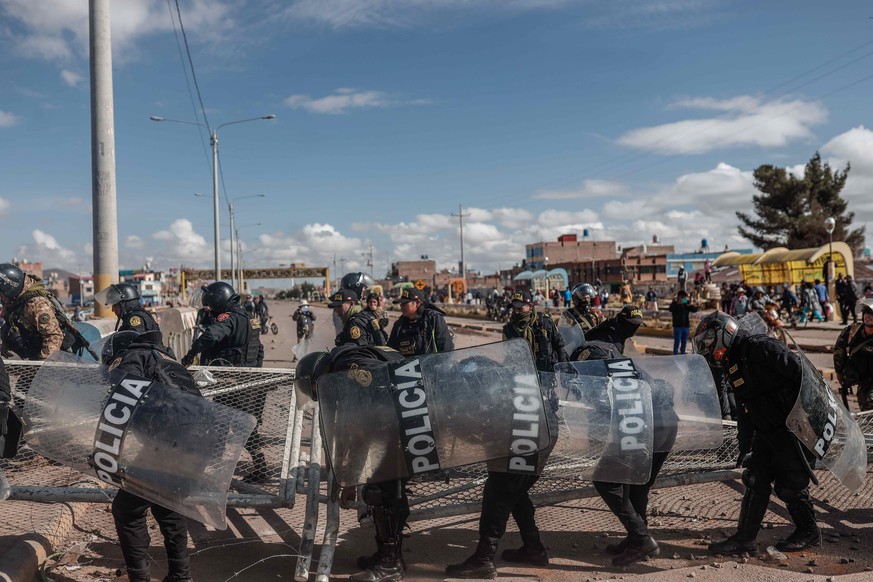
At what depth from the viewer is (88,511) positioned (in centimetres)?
545

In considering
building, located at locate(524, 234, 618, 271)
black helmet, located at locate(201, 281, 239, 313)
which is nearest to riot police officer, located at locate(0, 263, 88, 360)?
black helmet, located at locate(201, 281, 239, 313)

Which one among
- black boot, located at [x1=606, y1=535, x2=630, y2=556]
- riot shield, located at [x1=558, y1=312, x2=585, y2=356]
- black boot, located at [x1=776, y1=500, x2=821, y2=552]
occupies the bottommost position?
black boot, located at [x1=606, y1=535, x2=630, y2=556]

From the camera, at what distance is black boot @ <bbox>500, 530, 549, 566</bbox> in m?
4.45

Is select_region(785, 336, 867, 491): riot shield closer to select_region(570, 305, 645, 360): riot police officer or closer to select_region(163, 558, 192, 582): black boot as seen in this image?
select_region(570, 305, 645, 360): riot police officer

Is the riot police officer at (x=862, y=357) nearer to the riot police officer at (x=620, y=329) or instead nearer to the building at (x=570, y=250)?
the riot police officer at (x=620, y=329)

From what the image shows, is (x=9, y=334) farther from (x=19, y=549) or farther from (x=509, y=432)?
(x=509, y=432)

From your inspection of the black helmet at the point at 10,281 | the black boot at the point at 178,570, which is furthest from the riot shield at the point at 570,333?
the black helmet at the point at 10,281

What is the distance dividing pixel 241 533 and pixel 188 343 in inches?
369

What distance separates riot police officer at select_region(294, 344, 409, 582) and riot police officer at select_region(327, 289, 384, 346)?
2041 millimetres

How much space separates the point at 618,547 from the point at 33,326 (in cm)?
535

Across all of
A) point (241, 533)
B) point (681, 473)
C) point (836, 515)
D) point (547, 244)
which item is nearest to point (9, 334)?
point (241, 533)

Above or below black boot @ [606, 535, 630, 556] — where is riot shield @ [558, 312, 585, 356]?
above

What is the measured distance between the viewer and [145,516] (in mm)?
3895

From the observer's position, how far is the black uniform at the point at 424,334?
271 inches
